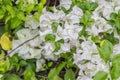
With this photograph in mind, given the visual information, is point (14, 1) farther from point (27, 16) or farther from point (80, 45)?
point (80, 45)

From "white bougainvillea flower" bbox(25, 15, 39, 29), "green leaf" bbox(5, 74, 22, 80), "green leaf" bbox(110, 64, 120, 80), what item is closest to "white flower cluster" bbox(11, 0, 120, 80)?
"white bougainvillea flower" bbox(25, 15, 39, 29)

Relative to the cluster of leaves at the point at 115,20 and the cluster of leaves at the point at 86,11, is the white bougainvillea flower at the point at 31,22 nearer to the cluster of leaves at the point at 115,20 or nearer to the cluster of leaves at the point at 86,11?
the cluster of leaves at the point at 86,11

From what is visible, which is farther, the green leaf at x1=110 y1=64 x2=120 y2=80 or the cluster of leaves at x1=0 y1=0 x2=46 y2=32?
the cluster of leaves at x1=0 y1=0 x2=46 y2=32

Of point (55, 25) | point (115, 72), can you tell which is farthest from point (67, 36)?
point (115, 72)

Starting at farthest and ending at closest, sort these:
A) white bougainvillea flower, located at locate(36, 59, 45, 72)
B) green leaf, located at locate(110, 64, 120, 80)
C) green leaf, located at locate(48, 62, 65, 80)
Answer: white bougainvillea flower, located at locate(36, 59, 45, 72), green leaf, located at locate(48, 62, 65, 80), green leaf, located at locate(110, 64, 120, 80)

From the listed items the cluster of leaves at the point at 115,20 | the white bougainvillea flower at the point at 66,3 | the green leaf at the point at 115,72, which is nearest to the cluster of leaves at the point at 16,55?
the white bougainvillea flower at the point at 66,3

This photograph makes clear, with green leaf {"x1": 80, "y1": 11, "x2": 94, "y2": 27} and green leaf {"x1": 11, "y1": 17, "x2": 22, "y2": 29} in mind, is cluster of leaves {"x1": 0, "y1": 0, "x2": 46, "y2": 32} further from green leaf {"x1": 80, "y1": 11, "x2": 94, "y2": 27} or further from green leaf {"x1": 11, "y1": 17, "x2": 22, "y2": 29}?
green leaf {"x1": 80, "y1": 11, "x2": 94, "y2": 27}

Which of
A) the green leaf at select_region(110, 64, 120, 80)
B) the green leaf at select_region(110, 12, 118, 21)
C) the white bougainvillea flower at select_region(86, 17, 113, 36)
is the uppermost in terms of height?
the green leaf at select_region(110, 12, 118, 21)

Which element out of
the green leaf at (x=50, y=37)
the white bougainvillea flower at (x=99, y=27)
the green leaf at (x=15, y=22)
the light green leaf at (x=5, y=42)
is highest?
the green leaf at (x=15, y=22)
